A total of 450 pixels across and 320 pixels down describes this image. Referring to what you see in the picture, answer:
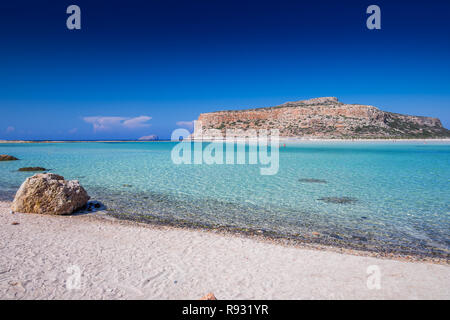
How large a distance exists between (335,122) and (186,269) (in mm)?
87989

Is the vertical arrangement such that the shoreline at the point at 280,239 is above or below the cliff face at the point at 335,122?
below

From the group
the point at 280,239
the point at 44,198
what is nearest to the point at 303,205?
the point at 280,239

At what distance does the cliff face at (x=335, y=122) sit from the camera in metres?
81.1

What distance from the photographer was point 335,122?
8350 cm

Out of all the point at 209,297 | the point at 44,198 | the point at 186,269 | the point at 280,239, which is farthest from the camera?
the point at 44,198

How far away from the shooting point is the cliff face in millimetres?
81106

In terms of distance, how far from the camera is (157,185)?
13352 mm

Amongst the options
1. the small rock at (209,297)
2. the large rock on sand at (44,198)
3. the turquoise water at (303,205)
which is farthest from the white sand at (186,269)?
the large rock on sand at (44,198)

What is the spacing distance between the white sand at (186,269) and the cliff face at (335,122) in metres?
78.9

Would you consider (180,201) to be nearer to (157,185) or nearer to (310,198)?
(157,185)

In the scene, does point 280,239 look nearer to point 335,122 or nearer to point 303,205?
point 303,205

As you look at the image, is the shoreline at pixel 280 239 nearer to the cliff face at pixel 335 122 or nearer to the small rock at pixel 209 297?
the small rock at pixel 209 297
